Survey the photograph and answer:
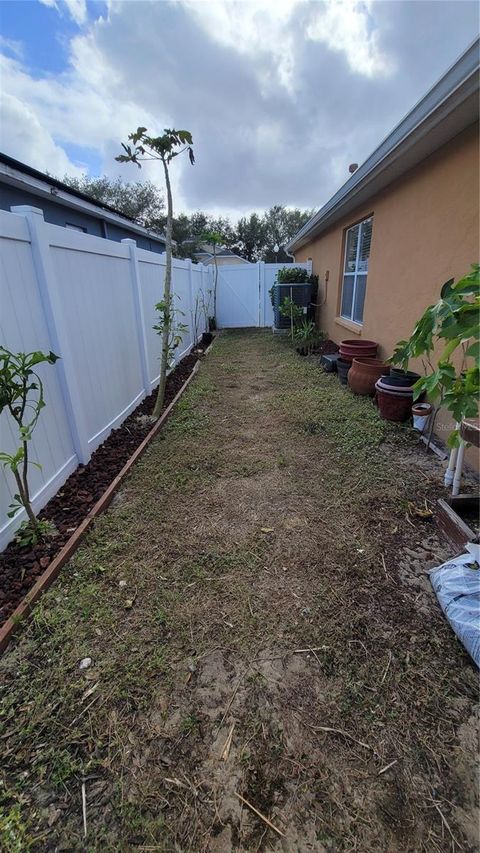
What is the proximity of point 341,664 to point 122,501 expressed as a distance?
72.0 inches

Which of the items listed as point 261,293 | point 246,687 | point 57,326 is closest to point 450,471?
point 246,687

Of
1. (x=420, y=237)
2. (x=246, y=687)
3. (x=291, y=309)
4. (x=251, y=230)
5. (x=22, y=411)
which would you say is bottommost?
(x=246, y=687)

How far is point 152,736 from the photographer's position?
1.27 metres

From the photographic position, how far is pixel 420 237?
3.75m

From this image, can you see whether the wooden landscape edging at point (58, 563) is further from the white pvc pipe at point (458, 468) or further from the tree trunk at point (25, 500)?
the white pvc pipe at point (458, 468)

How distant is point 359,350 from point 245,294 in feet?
24.8

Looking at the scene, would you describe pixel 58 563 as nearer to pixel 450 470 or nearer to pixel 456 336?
pixel 456 336

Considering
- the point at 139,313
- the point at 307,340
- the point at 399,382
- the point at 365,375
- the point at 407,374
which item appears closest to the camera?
the point at 399,382

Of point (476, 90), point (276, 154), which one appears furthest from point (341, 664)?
point (276, 154)

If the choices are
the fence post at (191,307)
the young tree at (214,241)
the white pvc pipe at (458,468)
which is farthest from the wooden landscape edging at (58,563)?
the young tree at (214,241)

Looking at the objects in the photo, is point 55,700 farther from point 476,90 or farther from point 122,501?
point 476,90

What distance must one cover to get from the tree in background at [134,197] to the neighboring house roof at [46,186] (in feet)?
52.8

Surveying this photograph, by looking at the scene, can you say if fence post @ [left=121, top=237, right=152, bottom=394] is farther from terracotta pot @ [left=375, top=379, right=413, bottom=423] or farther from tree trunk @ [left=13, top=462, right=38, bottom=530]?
terracotta pot @ [left=375, top=379, right=413, bottom=423]

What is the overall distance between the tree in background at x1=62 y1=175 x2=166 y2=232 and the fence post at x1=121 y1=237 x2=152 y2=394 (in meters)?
22.4
